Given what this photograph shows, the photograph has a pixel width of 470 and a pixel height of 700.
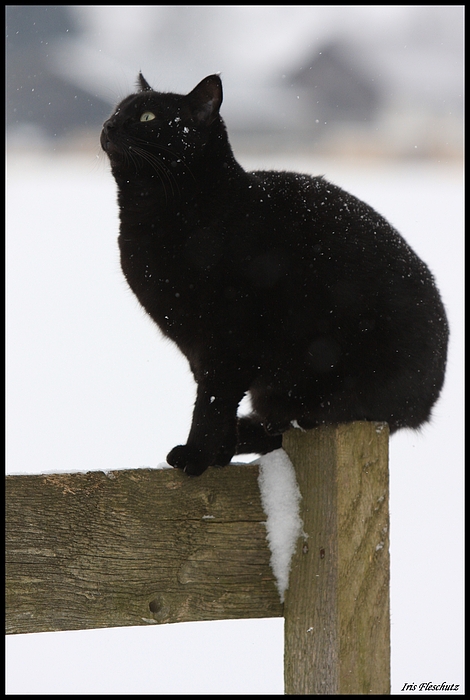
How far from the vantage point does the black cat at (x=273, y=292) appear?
5.81 ft

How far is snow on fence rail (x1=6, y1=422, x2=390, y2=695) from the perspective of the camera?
1297mm

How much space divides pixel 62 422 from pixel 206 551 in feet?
6.81

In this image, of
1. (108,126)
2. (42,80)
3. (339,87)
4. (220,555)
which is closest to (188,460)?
(220,555)

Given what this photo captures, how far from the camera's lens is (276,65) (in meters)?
6.44

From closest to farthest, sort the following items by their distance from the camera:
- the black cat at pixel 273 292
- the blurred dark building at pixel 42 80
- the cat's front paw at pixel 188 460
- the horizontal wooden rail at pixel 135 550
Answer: the horizontal wooden rail at pixel 135 550 → the cat's front paw at pixel 188 460 → the black cat at pixel 273 292 → the blurred dark building at pixel 42 80

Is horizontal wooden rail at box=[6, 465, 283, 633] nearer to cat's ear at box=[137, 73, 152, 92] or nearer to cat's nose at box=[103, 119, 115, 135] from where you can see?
cat's nose at box=[103, 119, 115, 135]

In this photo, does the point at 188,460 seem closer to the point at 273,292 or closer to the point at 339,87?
the point at 273,292

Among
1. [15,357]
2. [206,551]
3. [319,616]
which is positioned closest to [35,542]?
[206,551]

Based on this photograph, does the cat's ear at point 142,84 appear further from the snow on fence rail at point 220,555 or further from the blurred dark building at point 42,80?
the blurred dark building at point 42,80

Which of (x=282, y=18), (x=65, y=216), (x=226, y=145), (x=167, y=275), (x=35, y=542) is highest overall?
(x=282, y=18)

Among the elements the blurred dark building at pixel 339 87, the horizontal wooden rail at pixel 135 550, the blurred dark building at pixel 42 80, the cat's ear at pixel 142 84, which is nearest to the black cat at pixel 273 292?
the horizontal wooden rail at pixel 135 550

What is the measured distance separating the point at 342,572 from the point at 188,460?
419 mm

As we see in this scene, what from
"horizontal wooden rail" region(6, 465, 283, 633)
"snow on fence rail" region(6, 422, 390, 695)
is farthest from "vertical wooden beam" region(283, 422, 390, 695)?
"horizontal wooden rail" region(6, 465, 283, 633)

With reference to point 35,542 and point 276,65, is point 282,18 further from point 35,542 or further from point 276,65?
point 35,542
